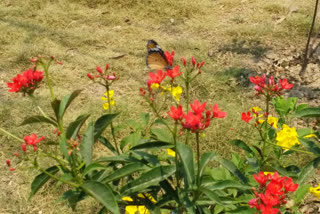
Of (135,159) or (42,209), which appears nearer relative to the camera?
(135,159)

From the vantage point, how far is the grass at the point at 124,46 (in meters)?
2.83

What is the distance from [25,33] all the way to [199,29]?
2.38m

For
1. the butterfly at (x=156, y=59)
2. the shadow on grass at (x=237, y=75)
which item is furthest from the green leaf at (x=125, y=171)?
the shadow on grass at (x=237, y=75)

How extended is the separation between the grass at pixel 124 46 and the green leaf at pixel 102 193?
114 cm

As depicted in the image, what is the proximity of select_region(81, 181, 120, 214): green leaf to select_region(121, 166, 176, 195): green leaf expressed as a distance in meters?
0.13

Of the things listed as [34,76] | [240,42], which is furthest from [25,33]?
[34,76]

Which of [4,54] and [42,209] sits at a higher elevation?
[4,54]

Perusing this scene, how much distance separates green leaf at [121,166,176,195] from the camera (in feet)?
4.14

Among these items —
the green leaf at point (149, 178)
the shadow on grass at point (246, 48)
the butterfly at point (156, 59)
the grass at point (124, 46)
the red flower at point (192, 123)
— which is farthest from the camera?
the shadow on grass at point (246, 48)

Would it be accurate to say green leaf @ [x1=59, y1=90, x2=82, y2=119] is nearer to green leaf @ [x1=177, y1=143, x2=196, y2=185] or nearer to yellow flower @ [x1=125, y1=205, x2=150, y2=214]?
green leaf @ [x1=177, y1=143, x2=196, y2=185]

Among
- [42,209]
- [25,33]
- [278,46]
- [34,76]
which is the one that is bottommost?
[42,209]

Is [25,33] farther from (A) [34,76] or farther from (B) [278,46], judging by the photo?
(A) [34,76]

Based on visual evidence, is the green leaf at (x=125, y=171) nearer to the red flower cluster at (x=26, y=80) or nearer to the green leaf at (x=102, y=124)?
the green leaf at (x=102, y=124)

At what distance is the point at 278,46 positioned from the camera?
159 inches
